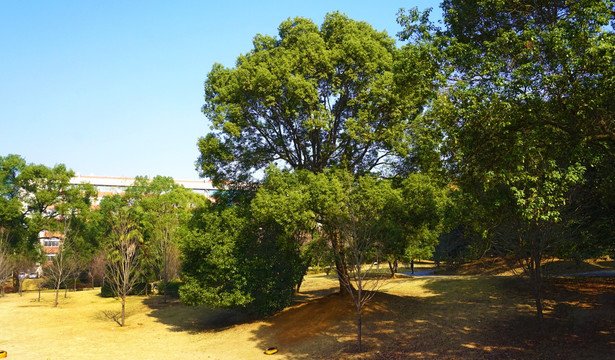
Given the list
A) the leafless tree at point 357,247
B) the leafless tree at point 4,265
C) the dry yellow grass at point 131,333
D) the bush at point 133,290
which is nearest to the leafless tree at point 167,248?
the dry yellow grass at point 131,333

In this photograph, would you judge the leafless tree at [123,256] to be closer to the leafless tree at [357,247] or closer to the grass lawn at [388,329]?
the grass lawn at [388,329]

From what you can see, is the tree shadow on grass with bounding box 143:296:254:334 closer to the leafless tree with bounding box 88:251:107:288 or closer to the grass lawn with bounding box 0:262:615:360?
the grass lawn with bounding box 0:262:615:360

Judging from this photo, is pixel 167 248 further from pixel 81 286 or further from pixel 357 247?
pixel 81 286

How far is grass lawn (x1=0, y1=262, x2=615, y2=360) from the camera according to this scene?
12828 mm

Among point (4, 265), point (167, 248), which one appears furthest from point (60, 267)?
point (4, 265)

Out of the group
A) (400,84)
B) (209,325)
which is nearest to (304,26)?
(400,84)

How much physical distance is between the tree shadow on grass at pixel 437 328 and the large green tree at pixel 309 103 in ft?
22.2

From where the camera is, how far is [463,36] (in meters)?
11.7

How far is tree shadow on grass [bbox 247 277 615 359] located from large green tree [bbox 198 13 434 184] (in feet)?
22.2

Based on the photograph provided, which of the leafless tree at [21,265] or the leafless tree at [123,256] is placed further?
the leafless tree at [21,265]

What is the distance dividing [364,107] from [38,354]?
16636 millimetres

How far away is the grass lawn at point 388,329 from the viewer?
12.8 metres

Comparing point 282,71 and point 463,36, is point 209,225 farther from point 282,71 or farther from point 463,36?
point 463,36

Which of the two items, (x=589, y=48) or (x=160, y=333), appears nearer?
(x=589, y=48)
